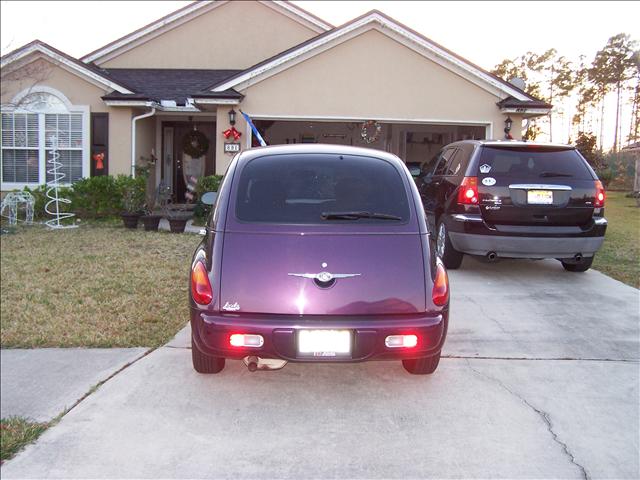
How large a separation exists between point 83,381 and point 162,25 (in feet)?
53.9

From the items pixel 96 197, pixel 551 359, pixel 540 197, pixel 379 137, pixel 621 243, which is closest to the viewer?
pixel 551 359

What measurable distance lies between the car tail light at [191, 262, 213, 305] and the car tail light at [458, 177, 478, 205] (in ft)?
13.8

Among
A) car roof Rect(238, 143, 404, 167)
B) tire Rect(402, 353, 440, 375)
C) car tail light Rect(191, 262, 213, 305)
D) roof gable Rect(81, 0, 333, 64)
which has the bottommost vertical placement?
tire Rect(402, 353, 440, 375)

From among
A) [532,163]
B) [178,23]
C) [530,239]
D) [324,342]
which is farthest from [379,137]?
[324,342]

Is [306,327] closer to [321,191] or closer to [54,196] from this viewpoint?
[321,191]

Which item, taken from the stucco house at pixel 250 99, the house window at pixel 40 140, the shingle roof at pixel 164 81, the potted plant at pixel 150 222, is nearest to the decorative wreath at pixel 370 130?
the stucco house at pixel 250 99

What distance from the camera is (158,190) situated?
56.6 ft

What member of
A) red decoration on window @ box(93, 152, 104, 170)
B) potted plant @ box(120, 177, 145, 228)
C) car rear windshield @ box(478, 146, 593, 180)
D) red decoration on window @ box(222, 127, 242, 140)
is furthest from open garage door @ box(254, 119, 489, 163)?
car rear windshield @ box(478, 146, 593, 180)

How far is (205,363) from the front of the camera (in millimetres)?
4457

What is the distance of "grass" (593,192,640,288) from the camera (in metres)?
8.52

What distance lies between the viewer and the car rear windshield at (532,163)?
7371 millimetres

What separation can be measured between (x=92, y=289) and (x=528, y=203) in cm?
524

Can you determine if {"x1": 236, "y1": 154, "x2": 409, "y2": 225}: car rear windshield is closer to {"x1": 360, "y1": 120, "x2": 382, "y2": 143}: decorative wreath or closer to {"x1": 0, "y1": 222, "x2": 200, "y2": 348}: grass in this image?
{"x1": 0, "y1": 222, "x2": 200, "y2": 348}: grass

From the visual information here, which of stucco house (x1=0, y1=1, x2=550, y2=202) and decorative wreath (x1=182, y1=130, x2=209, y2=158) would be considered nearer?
stucco house (x1=0, y1=1, x2=550, y2=202)
